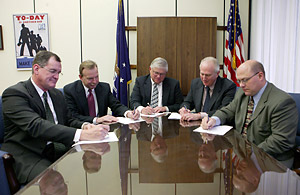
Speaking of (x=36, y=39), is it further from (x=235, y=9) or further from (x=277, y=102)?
(x=277, y=102)

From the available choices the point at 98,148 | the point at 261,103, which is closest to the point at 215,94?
the point at 261,103

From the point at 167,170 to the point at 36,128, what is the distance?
3.67 ft

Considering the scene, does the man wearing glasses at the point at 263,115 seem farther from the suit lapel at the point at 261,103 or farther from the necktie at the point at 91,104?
the necktie at the point at 91,104

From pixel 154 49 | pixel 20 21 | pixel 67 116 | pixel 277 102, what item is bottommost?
pixel 67 116

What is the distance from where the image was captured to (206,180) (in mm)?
1029

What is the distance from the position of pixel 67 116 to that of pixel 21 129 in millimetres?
653

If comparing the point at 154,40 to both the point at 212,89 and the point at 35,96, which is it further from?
the point at 35,96

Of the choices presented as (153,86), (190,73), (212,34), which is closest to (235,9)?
(212,34)

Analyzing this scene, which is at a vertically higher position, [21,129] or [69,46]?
[69,46]

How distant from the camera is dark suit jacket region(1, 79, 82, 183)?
177cm

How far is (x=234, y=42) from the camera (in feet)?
14.6

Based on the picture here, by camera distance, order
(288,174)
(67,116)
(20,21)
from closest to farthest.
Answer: (288,174) → (67,116) → (20,21)

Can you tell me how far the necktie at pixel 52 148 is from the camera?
197 centimetres

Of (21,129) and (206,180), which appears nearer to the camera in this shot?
(206,180)
